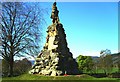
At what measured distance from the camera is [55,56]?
139 feet

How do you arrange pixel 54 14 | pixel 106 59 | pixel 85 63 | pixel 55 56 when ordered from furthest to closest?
pixel 85 63 → pixel 106 59 → pixel 54 14 → pixel 55 56

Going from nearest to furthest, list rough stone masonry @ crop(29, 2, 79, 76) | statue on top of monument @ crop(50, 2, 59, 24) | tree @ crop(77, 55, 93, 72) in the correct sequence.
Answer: rough stone masonry @ crop(29, 2, 79, 76) → statue on top of monument @ crop(50, 2, 59, 24) → tree @ crop(77, 55, 93, 72)

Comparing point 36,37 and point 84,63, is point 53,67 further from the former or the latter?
point 84,63

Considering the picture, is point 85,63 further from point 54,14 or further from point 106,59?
point 54,14

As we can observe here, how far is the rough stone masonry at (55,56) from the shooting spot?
4194cm

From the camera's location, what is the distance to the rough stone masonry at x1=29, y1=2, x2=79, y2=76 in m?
41.9

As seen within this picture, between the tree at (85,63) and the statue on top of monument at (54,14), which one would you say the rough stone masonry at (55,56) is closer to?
the statue on top of monument at (54,14)

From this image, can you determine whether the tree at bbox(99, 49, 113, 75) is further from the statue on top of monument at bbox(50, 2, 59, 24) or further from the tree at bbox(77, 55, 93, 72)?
the statue on top of monument at bbox(50, 2, 59, 24)

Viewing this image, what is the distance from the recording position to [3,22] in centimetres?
4278

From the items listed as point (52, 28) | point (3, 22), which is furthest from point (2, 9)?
point (52, 28)

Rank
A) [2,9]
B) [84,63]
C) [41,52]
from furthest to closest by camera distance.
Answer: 1. [84,63]
2. [41,52]
3. [2,9]

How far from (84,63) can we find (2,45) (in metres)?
33.4

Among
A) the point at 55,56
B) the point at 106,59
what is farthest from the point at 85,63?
the point at 55,56

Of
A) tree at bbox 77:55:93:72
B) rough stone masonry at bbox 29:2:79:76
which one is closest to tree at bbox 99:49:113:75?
tree at bbox 77:55:93:72
